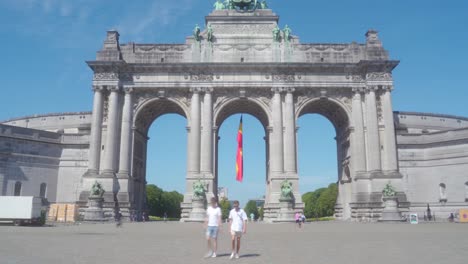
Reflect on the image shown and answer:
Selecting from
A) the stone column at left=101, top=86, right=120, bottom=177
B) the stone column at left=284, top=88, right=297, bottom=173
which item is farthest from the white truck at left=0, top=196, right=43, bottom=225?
the stone column at left=284, top=88, right=297, bottom=173

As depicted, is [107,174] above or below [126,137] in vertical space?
below

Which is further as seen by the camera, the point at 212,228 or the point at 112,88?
the point at 112,88

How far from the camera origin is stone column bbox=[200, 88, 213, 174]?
46938mm

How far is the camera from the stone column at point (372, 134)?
154 ft

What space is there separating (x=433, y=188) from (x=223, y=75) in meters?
29.7

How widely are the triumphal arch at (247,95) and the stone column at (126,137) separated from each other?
0.12m

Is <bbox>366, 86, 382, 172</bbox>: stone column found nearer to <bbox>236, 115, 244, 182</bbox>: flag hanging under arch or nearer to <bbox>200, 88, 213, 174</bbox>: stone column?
<bbox>236, 115, 244, 182</bbox>: flag hanging under arch

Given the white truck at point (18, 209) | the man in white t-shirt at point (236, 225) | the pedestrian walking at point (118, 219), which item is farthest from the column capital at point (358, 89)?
the man in white t-shirt at point (236, 225)

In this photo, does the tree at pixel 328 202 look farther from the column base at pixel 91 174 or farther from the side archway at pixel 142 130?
the column base at pixel 91 174

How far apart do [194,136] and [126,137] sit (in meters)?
7.95

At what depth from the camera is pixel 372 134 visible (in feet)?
156

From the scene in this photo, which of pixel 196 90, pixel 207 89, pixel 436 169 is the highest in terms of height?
pixel 207 89

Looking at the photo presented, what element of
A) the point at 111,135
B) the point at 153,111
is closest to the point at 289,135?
the point at 153,111

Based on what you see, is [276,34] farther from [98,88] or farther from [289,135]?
[98,88]
